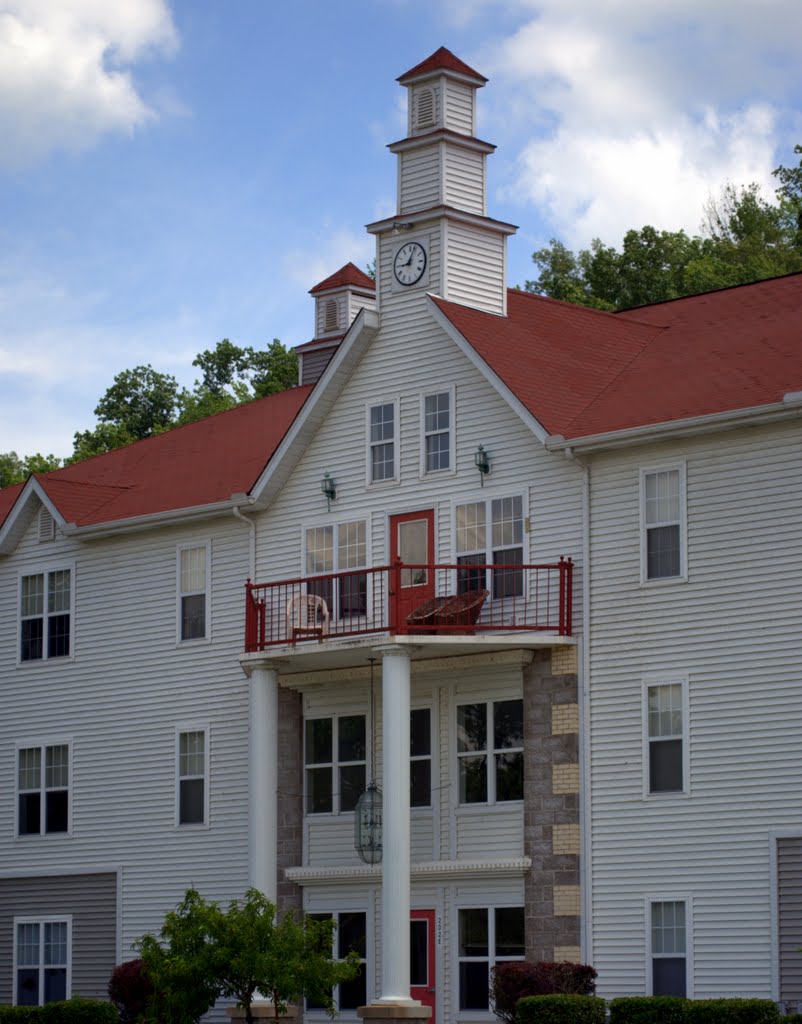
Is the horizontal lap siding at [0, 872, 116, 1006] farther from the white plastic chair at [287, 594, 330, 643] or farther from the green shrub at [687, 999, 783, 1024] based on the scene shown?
the green shrub at [687, 999, 783, 1024]

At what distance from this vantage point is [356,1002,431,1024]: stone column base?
3203cm

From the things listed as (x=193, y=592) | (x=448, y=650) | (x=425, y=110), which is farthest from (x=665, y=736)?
(x=425, y=110)

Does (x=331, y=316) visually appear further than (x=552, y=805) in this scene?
Yes

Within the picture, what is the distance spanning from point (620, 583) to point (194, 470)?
1220cm

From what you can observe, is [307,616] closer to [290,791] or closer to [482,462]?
[290,791]

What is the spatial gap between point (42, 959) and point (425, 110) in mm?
18062

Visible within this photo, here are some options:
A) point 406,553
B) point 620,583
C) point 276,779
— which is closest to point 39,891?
point 276,779

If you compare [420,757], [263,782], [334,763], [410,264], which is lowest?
[263,782]

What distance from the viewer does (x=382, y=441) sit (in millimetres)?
36969

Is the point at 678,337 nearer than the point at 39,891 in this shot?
Yes

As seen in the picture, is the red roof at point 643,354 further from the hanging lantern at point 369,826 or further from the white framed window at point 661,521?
the hanging lantern at point 369,826

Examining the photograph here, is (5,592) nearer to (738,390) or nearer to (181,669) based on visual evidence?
(181,669)

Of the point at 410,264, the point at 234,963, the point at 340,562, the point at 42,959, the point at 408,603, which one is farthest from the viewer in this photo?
the point at 42,959

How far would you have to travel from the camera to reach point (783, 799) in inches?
1193
